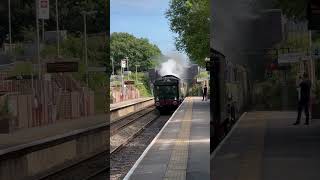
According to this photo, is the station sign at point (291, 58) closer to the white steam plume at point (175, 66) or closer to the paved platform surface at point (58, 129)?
the white steam plume at point (175, 66)

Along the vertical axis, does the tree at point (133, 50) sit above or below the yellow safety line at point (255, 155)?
above

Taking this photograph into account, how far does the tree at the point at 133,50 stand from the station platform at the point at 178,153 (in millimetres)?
359

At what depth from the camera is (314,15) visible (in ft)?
6.52

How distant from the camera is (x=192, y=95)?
10.1 feet

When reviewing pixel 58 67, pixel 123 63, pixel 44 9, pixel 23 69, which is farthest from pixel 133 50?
pixel 23 69

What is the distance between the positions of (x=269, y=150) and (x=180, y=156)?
2.19 feet

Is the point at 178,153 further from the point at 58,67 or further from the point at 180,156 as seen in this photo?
the point at 58,67

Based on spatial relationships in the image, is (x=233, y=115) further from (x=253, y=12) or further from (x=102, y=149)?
(x=102, y=149)

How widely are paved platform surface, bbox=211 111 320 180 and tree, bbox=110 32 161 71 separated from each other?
58 cm

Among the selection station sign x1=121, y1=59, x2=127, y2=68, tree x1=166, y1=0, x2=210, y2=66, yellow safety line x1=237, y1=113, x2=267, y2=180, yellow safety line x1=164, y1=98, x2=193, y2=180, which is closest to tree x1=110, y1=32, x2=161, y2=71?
station sign x1=121, y1=59, x2=127, y2=68

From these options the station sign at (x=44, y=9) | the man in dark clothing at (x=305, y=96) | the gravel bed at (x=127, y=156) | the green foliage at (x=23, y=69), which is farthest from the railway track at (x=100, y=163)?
the man in dark clothing at (x=305, y=96)

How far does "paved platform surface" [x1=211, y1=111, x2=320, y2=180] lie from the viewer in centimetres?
203

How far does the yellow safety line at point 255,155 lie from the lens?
202cm

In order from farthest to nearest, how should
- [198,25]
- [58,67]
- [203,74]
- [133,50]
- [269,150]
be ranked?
[198,25] → [58,67] → [133,50] → [203,74] → [269,150]
